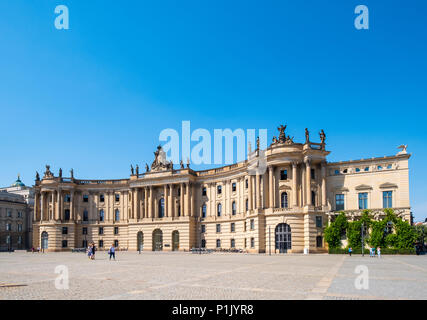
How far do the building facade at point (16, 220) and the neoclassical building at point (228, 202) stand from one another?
20.3 meters

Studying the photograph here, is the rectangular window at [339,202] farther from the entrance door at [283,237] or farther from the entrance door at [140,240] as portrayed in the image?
the entrance door at [140,240]

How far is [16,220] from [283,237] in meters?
90.3

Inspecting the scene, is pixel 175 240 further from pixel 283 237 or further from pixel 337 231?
pixel 337 231

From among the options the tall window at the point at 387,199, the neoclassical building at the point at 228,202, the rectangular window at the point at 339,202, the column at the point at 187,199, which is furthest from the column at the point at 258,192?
the column at the point at 187,199

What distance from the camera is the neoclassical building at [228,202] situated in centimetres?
6781

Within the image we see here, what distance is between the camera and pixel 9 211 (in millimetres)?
122188

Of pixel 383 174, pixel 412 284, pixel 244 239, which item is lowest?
pixel 244 239

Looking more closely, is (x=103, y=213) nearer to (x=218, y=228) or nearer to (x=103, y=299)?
(x=218, y=228)

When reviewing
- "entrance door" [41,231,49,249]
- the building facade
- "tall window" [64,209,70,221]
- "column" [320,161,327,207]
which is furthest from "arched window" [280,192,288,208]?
the building facade

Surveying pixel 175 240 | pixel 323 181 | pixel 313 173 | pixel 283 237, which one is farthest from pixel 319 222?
pixel 175 240

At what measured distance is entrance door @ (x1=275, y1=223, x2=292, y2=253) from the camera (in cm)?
6981

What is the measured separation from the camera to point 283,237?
70.2m
